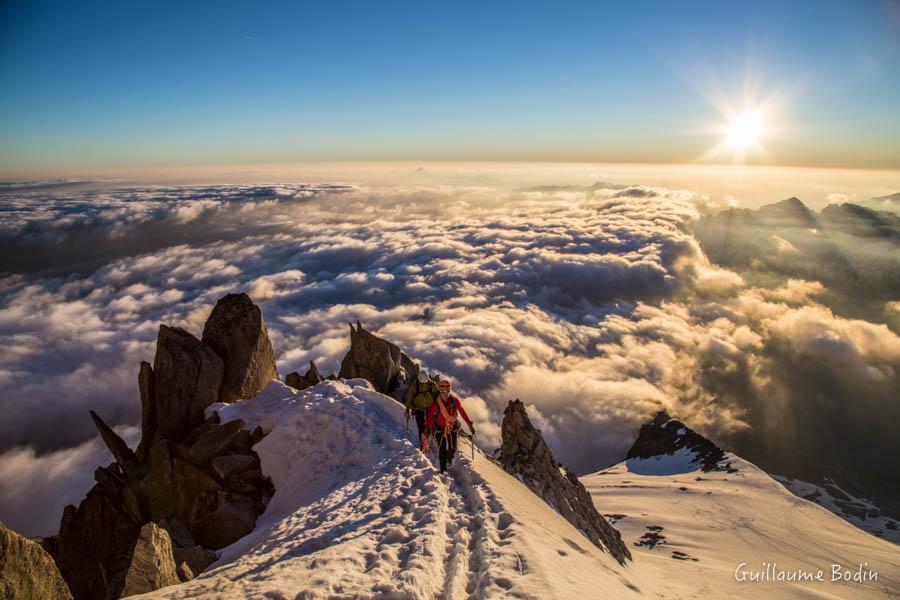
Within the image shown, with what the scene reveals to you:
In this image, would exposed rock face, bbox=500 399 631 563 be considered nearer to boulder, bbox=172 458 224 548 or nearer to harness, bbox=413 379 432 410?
harness, bbox=413 379 432 410

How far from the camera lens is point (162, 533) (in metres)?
10.1

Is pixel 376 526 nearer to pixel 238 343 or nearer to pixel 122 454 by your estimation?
pixel 238 343

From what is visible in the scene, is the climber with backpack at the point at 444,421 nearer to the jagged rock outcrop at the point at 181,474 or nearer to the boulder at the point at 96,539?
the jagged rock outcrop at the point at 181,474

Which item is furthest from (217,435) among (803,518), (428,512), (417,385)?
(803,518)

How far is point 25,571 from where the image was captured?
7.54 metres

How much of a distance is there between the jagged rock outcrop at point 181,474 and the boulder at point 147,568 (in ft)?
9.79

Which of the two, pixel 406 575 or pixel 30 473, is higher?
pixel 406 575

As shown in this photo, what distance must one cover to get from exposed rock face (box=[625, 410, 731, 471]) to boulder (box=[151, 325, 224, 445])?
505 ft

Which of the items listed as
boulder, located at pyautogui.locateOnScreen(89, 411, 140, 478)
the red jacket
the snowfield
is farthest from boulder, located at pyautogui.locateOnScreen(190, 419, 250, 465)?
the red jacket

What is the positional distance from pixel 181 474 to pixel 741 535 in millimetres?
109420

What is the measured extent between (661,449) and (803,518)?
63.5 metres


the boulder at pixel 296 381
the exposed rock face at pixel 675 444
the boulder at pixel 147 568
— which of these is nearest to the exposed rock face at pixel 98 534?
the boulder at pixel 296 381

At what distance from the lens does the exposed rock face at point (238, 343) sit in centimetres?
2330

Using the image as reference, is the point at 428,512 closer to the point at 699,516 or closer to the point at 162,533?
the point at 162,533
